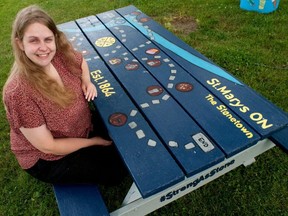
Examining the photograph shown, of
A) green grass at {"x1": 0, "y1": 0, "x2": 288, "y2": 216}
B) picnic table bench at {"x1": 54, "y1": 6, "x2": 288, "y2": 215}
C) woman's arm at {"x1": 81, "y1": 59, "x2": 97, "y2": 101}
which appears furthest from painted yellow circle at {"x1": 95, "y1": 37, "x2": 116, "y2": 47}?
green grass at {"x1": 0, "y1": 0, "x2": 288, "y2": 216}

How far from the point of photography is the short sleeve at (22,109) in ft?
5.54

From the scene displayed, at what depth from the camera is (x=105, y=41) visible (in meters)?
2.91

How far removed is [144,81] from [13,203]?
1486 mm

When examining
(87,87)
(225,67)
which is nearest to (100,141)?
(87,87)

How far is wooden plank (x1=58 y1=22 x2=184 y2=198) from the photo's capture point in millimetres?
1601

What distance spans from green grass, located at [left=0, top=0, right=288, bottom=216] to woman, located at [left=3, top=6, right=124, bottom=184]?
2.03 ft

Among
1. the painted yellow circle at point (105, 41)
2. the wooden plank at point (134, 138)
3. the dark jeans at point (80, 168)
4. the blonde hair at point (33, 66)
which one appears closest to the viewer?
the wooden plank at point (134, 138)

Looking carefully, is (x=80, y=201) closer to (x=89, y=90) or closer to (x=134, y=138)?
(x=134, y=138)

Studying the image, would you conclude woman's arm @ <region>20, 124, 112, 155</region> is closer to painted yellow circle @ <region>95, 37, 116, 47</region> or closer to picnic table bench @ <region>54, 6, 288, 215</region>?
picnic table bench @ <region>54, 6, 288, 215</region>

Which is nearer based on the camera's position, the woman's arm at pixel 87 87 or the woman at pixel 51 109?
the woman at pixel 51 109

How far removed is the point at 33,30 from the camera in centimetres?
172

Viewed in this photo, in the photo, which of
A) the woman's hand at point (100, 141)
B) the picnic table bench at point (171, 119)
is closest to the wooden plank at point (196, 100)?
the picnic table bench at point (171, 119)

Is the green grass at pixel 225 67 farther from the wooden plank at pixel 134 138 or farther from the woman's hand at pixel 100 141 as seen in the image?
the wooden plank at pixel 134 138

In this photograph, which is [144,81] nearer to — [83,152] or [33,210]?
[83,152]
